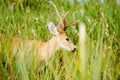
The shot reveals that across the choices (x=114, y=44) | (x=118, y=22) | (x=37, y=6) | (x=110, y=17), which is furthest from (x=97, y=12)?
(x=37, y=6)

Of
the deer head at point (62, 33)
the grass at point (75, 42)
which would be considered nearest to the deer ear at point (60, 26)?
the deer head at point (62, 33)

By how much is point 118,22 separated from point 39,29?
0.86m

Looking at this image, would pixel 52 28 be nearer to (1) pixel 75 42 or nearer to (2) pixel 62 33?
(2) pixel 62 33

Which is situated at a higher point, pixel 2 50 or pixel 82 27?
pixel 82 27

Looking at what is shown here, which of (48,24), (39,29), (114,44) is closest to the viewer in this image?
(114,44)

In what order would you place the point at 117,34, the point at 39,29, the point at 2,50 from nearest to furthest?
the point at 2,50 → the point at 117,34 → the point at 39,29

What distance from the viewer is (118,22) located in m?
3.98

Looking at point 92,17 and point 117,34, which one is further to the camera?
point 92,17

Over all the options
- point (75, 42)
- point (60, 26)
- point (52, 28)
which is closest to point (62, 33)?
point (60, 26)

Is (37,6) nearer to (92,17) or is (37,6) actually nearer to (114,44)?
(92,17)

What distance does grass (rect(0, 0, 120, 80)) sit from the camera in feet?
3.92

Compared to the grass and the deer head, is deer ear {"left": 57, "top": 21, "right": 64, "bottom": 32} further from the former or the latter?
the grass

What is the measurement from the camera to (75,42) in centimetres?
459

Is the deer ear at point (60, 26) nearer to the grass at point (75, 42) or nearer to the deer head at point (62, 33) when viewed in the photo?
the deer head at point (62, 33)
